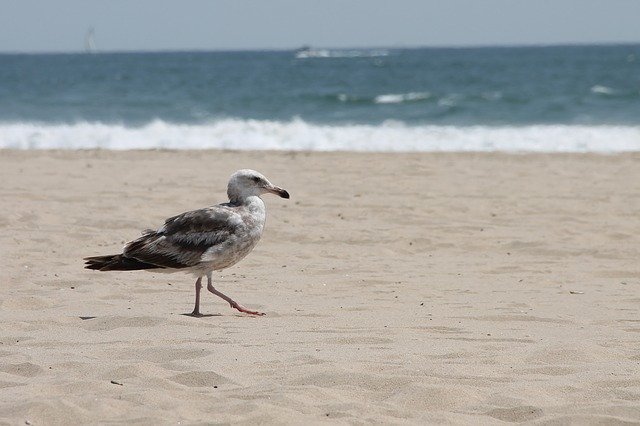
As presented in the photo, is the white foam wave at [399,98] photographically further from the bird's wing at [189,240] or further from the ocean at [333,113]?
the bird's wing at [189,240]

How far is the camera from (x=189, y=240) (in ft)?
18.5

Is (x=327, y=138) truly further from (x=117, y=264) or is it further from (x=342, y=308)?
(x=117, y=264)

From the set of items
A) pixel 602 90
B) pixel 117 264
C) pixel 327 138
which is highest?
pixel 602 90

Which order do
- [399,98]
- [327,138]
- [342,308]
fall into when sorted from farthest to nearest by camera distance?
[399,98], [327,138], [342,308]

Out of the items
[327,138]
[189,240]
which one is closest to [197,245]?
[189,240]

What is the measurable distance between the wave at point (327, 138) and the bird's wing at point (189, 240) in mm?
12515

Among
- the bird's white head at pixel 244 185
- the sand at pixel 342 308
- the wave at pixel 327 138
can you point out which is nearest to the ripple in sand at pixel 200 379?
the sand at pixel 342 308

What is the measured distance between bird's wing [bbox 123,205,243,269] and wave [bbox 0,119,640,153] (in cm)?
1251

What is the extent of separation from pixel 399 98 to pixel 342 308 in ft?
85.0

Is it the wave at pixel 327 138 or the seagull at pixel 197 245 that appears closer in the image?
the seagull at pixel 197 245

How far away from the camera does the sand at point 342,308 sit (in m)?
3.86

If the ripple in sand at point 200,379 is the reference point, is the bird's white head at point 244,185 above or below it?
above

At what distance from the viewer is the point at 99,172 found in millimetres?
12688

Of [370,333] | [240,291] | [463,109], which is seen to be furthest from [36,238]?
[463,109]
